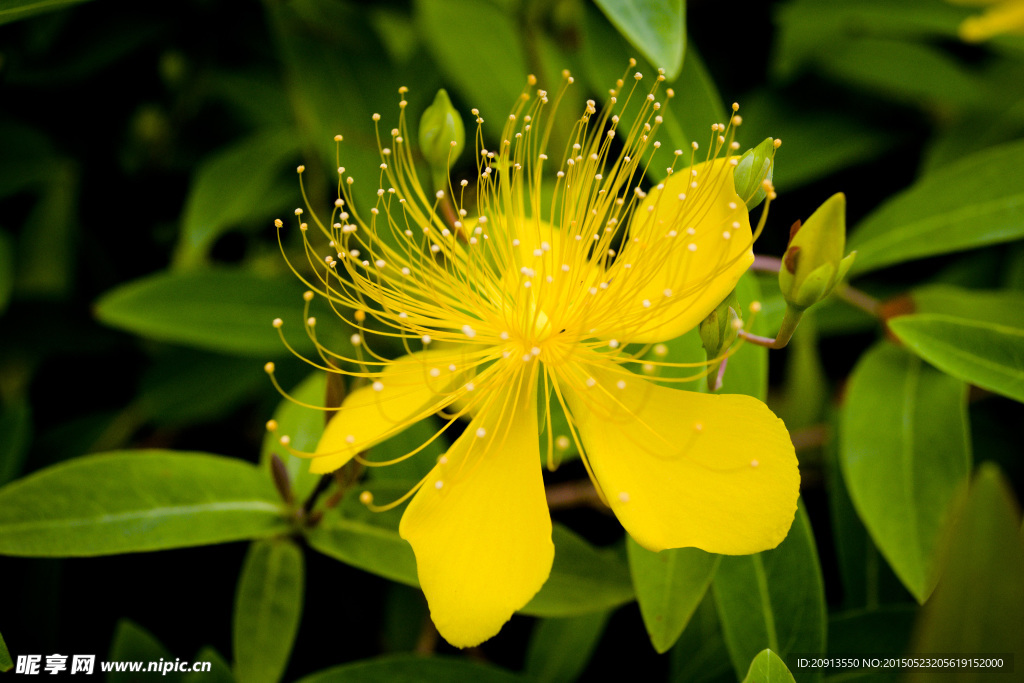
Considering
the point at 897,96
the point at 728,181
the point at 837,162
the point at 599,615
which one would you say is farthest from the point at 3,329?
the point at 897,96

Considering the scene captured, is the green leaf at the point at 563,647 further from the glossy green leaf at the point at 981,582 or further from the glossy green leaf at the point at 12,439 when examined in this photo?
the glossy green leaf at the point at 12,439

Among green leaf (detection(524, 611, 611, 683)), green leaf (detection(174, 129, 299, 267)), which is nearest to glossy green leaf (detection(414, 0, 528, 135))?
green leaf (detection(174, 129, 299, 267))

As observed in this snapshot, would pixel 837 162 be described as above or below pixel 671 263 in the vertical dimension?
above

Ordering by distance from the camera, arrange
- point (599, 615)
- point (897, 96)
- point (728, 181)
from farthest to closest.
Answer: point (897, 96) < point (599, 615) < point (728, 181)

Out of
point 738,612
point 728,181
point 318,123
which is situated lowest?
point 738,612

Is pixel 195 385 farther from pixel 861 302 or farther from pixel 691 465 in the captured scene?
pixel 861 302

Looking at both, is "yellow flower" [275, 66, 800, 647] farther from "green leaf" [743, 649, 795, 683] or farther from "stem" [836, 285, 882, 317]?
"stem" [836, 285, 882, 317]

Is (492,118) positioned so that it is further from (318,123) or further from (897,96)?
(897,96)
